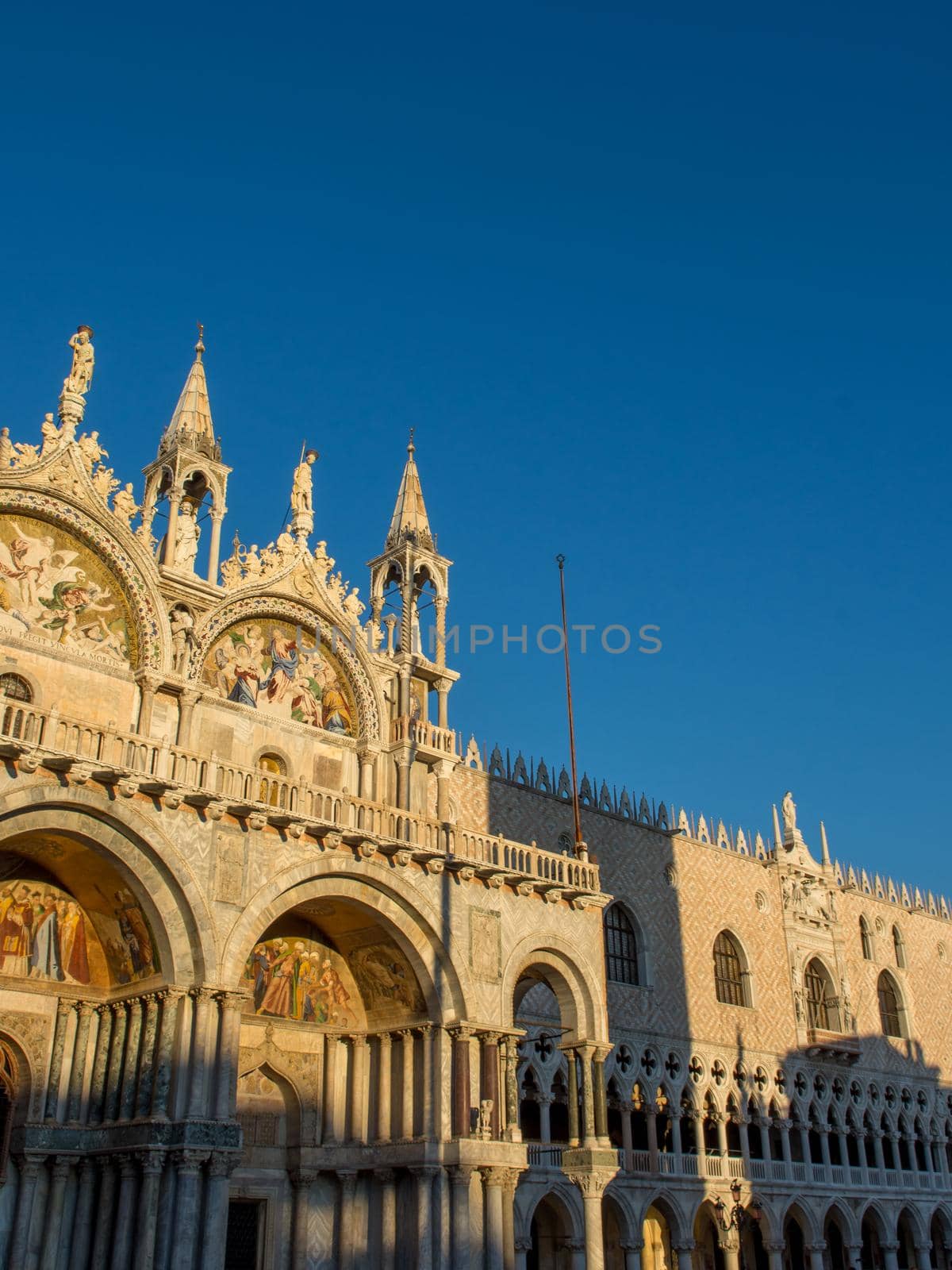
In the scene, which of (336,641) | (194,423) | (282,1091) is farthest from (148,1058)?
(194,423)

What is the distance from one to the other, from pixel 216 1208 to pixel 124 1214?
106 centimetres

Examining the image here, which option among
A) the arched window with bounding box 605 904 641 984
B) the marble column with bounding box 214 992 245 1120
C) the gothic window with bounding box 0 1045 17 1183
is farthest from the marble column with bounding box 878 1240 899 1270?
the gothic window with bounding box 0 1045 17 1183

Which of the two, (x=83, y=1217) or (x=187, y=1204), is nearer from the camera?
(x=187, y=1204)

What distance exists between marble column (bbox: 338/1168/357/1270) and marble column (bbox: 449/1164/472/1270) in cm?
178

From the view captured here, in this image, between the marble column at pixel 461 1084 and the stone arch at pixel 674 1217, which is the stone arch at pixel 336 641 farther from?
the stone arch at pixel 674 1217

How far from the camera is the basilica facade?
48.8ft

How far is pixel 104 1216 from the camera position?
583 inches

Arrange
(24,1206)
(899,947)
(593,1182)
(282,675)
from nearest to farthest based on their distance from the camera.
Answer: (24,1206) < (593,1182) < (282,675) < (899,947)

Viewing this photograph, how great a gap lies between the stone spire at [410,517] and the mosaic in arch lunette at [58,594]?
6053 mm

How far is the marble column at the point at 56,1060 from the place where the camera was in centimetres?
1555

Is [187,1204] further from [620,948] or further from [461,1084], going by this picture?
[620,948]

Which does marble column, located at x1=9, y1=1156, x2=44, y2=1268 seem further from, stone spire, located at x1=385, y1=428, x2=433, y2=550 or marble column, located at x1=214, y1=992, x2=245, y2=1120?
stone spire, located at x1=385, y1=428, x2=433, y2=550

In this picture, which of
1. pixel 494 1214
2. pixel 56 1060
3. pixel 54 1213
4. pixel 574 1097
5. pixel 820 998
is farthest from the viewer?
pixel 820 998

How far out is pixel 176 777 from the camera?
1548 centimetres
